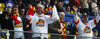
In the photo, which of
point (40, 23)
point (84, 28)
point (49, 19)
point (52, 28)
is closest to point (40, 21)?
point (40, 23)

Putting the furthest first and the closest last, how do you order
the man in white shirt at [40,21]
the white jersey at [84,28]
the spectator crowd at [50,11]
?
the white jersey at [84,28], the spectator crowd at [50,11], the man in white shirt at [40,21]

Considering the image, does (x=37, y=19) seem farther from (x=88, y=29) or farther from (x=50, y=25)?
(x=88, y=29)

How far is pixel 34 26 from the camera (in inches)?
350

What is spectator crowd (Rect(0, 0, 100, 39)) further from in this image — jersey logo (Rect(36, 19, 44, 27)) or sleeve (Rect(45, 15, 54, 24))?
jersey logo (Rect(36, 19, 44, 27))

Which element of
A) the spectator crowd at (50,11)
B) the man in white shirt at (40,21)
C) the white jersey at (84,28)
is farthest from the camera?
the white jersey at (84,28)

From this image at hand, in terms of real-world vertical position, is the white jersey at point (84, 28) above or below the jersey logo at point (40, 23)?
below

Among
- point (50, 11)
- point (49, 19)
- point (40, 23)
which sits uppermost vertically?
point (50, 11)

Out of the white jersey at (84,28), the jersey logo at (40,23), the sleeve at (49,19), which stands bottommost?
the white jersey at (84,28)

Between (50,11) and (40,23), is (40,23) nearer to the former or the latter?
(40,23)

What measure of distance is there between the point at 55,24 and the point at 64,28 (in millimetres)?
464

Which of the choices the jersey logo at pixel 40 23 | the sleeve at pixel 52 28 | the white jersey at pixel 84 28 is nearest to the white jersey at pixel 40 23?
the jersey logo at pixel 40 23

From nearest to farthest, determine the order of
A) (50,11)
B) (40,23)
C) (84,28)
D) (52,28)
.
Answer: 1. (40,23)
2. (52,28)
3. (84,28)
4. (50,11)

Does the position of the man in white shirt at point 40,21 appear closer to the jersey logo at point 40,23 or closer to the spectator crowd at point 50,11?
the jersey logo at point 40,23

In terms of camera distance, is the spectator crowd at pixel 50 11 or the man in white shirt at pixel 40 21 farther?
the spectator crowd at pixel 50 11
